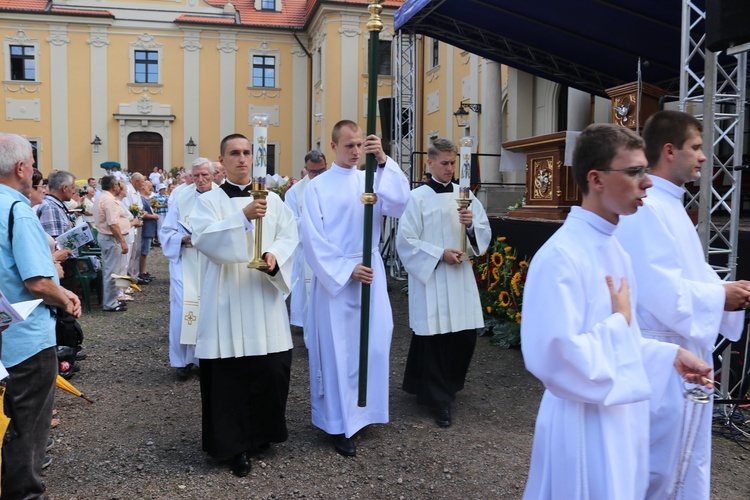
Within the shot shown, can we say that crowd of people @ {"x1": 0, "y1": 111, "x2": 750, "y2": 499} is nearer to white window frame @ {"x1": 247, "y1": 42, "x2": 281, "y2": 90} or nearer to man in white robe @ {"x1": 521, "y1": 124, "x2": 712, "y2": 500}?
man in white robe @ {"x1": 521, "y1": 124, "x2": 712, "y2": 500}

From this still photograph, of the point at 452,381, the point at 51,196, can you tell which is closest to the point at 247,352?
the point at 452,381

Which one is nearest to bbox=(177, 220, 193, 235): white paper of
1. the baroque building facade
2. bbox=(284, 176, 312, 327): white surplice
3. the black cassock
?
bbox=(284, 176, 312, 327): white surplice

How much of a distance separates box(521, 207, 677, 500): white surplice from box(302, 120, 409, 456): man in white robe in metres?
2.08

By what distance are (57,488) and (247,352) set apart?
124 centimetres

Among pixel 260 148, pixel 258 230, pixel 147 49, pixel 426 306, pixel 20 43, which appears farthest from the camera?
pixel 147 49

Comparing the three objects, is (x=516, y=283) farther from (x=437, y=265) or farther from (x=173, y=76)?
(x=173, y=76)

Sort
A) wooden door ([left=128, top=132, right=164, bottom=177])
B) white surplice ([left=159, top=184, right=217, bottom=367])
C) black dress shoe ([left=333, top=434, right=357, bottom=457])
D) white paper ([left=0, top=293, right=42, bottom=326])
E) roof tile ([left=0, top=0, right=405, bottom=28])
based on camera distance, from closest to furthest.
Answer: white paper ([left=0, top=293, right=42, bottom=326])
black dress shoe ([left=333, top=434, right=357, bottom=457])
white surplice ([left=159, top=184, right=217, bottom=367])
roof tile ([left=0, top=0, right=405, bottom=28])
wooden door ([left=128, top=132, right=164, bottom=177])

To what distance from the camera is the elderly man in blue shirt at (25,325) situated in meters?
2.94

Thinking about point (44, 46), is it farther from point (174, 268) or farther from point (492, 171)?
point (174, 268)

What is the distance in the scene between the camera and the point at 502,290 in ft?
23.7

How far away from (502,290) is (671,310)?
15.4 feet

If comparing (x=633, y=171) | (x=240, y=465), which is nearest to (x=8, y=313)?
(x=240, y=465)

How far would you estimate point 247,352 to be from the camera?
3.76 meters

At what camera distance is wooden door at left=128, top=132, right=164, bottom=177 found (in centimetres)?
2922
